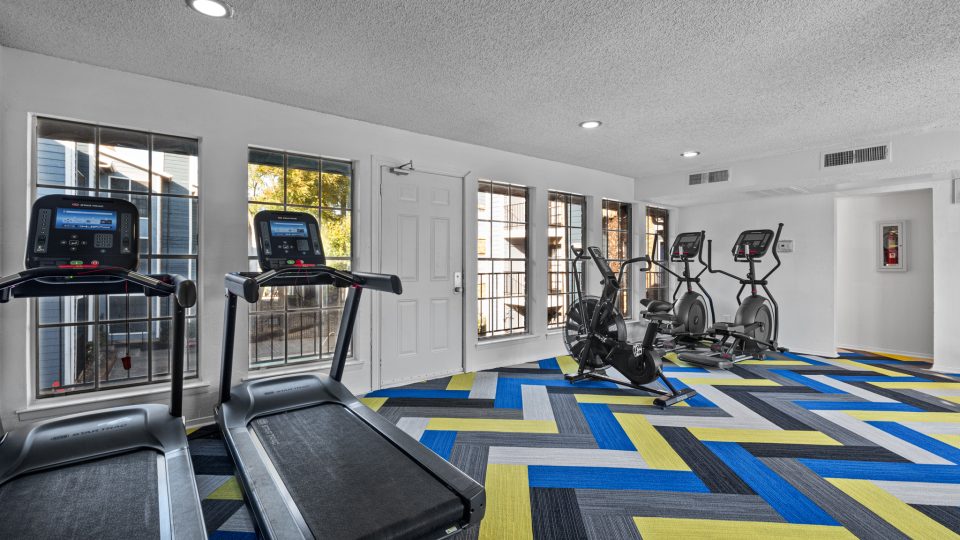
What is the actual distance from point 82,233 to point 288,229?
3.31 feet

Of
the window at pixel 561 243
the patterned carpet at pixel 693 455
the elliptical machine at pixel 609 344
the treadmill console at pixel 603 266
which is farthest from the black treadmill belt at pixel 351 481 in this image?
the window at pixel 561 243

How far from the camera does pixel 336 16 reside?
229 centimetres

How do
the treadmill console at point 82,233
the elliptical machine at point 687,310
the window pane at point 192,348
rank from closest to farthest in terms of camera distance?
1. the treadmill console at point 82,233
2. the window pane at point 192,348
3. the elliptical machine at point 687,310

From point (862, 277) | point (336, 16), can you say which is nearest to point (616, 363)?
point (336, 16)

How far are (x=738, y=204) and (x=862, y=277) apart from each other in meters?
1.77

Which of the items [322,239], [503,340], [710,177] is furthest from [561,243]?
[322,239]

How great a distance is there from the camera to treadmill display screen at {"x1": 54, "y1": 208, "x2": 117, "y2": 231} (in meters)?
2.22

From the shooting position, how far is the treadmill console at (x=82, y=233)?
2.16 meters

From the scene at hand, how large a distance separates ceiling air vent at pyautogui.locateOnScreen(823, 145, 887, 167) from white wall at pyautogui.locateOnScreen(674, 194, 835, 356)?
1.02 metres

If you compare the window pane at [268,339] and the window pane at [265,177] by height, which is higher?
the window pane at [265,177]

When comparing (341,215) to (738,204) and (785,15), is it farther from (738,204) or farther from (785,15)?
(738,204)

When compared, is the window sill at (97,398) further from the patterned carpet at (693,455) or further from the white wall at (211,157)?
the patterned carpet at (693,455)

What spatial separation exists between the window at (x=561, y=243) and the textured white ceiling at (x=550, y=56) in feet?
5.63

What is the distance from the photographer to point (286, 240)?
2.90m
